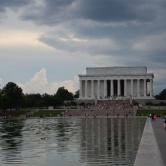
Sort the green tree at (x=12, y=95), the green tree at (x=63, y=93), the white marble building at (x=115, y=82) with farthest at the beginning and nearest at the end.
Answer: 1. the green tree at (x=63, y=93)
2. the white marble building at (x=115, y=82)
3. the green tree at (x=12, y=95)

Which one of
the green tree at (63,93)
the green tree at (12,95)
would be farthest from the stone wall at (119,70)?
the green tree at (12,95)

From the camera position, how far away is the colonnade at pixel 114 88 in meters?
128

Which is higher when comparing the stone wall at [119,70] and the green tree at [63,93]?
the stone wall at [119,70]

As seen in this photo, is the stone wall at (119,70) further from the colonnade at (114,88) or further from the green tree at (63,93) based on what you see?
the green tree at (63,93)

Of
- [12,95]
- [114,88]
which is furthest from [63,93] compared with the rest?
[12,95]

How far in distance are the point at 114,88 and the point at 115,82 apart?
2245mm

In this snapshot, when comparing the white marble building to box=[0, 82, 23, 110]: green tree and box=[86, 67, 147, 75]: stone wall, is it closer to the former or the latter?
box=[86, 67, 147, 75]: stone wall

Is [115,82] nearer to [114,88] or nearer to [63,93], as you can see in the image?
[114,88]

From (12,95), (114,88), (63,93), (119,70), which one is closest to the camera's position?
(12,95)

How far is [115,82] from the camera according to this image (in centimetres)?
13238

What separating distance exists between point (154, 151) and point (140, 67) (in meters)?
116

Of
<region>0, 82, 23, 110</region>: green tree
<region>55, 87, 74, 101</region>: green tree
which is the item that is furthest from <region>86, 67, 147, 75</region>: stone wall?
<region>0, 82, 23, 110</region>: green tree

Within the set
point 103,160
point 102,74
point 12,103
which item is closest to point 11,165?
point 103,160

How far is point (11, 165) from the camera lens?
46.3 ft
